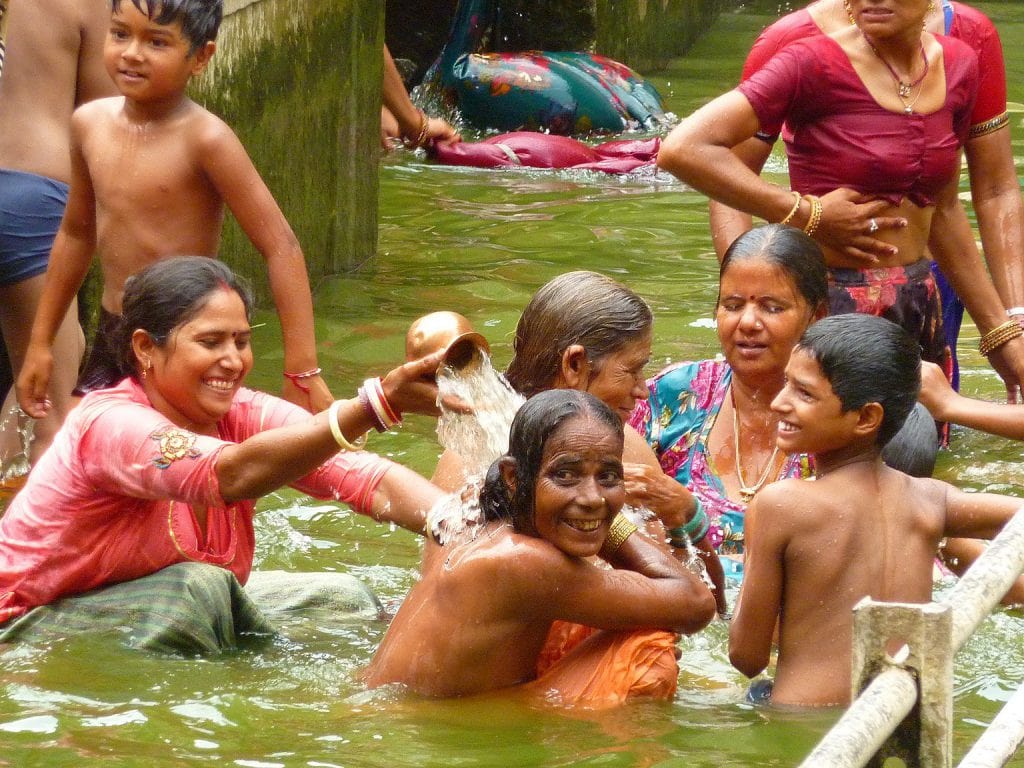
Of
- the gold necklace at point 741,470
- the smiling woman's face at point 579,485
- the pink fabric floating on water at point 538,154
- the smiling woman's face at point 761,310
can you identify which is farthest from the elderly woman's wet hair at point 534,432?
the pink fabric floating on water at point 538,154

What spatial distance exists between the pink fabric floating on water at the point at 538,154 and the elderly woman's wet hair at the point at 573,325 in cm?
686

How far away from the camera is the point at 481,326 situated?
7.51 m

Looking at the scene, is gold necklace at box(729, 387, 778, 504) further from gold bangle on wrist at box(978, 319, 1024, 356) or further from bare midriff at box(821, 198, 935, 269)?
gold bangle on wrist at box(978, 319, 1024, 356)

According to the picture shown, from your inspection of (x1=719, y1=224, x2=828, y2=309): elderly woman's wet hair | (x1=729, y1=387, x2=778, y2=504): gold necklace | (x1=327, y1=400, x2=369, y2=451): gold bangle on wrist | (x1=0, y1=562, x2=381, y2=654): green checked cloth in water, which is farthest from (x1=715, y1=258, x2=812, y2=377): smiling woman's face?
(x1=0, y1=562, x2=381, y2=654): green checked cloth in water

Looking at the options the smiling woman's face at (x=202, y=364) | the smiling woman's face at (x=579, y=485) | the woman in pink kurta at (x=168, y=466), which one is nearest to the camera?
the smiling woman's face at (x=579, y=485)

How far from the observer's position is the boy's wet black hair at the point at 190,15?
16.0 ft

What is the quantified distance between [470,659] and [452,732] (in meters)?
0.16

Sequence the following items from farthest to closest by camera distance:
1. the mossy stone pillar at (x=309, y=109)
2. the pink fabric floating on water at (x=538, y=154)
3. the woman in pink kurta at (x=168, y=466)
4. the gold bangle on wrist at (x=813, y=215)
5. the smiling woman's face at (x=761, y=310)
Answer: the pink fabric floating on water at (x=538, y=154) < the mossy stone pillar at (x=309, y=109) < the gold bangle on wrist at (x=813, y=215) < the smiling woman's face at (x=761, y=310) < the woman in pink kurta at (x=168, y=466)

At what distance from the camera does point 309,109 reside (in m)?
8.10

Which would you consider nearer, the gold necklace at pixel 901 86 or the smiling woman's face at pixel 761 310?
the smiling woman's face at pixel 761 310

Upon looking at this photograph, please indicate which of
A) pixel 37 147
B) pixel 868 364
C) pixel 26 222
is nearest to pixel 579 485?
pixel 868 364

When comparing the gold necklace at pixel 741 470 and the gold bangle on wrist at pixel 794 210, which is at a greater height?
the gold bangle on wrist at pixel 794 210

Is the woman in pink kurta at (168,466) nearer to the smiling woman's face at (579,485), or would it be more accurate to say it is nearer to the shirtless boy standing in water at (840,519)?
the smiling woman's face at (579,485)

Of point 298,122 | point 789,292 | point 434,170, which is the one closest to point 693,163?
point 789,292
